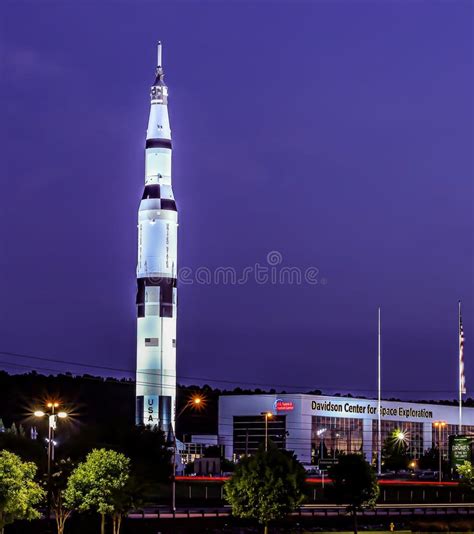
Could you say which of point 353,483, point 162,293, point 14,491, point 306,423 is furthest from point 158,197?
point 14,491

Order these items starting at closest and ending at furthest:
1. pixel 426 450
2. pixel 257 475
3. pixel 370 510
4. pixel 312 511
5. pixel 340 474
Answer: pixel 257 475 → pixel 340 474 → pixel 312 511 → pixel 370 510 → pixel 426 450

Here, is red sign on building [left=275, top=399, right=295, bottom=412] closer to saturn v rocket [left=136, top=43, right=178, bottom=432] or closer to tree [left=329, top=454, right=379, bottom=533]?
saturn v rocket [left=136, top=43, right=178, bottom=432]

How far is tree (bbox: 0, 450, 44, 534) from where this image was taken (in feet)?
179

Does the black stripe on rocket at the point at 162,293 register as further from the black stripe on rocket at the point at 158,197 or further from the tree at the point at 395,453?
the tree at the point at 395,453

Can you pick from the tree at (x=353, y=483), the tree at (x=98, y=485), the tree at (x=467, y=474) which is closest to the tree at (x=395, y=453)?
the tree at (x=467, y=474)

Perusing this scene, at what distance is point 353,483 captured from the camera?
80.2m

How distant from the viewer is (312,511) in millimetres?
87688

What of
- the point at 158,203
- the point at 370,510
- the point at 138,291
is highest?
the point at 158,203

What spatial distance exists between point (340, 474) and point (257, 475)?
15160mm

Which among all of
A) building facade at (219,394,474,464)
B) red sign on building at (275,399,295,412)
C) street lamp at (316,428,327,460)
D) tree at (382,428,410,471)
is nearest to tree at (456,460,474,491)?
building facade at (219,394,474,464)

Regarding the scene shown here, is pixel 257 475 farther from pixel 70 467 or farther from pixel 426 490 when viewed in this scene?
pixel 426 490

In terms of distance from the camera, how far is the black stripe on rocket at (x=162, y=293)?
141 m

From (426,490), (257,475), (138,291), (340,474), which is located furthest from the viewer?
(138,291)

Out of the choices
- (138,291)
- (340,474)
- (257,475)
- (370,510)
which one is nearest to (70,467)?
(257,475)
